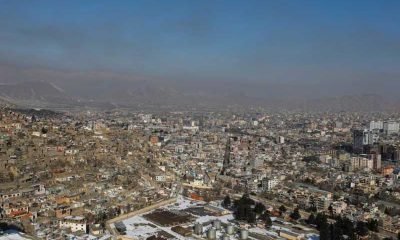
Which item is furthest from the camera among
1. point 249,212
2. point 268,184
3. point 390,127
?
point 390,127

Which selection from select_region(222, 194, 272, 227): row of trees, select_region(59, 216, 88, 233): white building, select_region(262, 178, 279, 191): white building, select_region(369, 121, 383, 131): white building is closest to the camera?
select_region(59, 216, 88, 233): white building

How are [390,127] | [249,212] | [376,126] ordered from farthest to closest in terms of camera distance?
[376,126] → [390,127] → [249,212]

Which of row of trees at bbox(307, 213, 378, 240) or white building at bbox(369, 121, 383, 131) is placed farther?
white building at bbox(369, 121, 383, 131)

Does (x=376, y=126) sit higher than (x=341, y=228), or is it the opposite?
(x=376, y=126)

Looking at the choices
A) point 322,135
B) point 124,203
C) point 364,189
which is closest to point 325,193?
point 364,189

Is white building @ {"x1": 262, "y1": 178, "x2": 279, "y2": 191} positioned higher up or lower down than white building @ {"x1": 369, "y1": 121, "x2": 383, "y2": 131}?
lower down

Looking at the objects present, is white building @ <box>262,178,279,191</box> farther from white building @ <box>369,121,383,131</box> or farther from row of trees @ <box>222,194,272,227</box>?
white building @ <box>369,121,383,131</box>

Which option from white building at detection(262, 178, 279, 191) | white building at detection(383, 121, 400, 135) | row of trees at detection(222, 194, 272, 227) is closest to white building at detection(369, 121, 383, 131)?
white building at detection(383, 121, 400, 135)

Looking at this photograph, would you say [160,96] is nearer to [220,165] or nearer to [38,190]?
[220,165]

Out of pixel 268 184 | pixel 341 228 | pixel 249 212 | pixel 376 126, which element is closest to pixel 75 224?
pixel 249 212

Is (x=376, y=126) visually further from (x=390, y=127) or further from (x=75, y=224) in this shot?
(x=75, y=224)

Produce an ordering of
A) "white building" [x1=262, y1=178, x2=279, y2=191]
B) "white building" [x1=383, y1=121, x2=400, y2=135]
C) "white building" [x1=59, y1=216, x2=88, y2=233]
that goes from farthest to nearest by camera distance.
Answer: "white building" [x1=383, y1=121, x2=400, y2=135]
"white building" [x1=262, y1=178, x2=279, y2=191]
"white building" [x1=59, y1=216, x2=88, y2=233]
